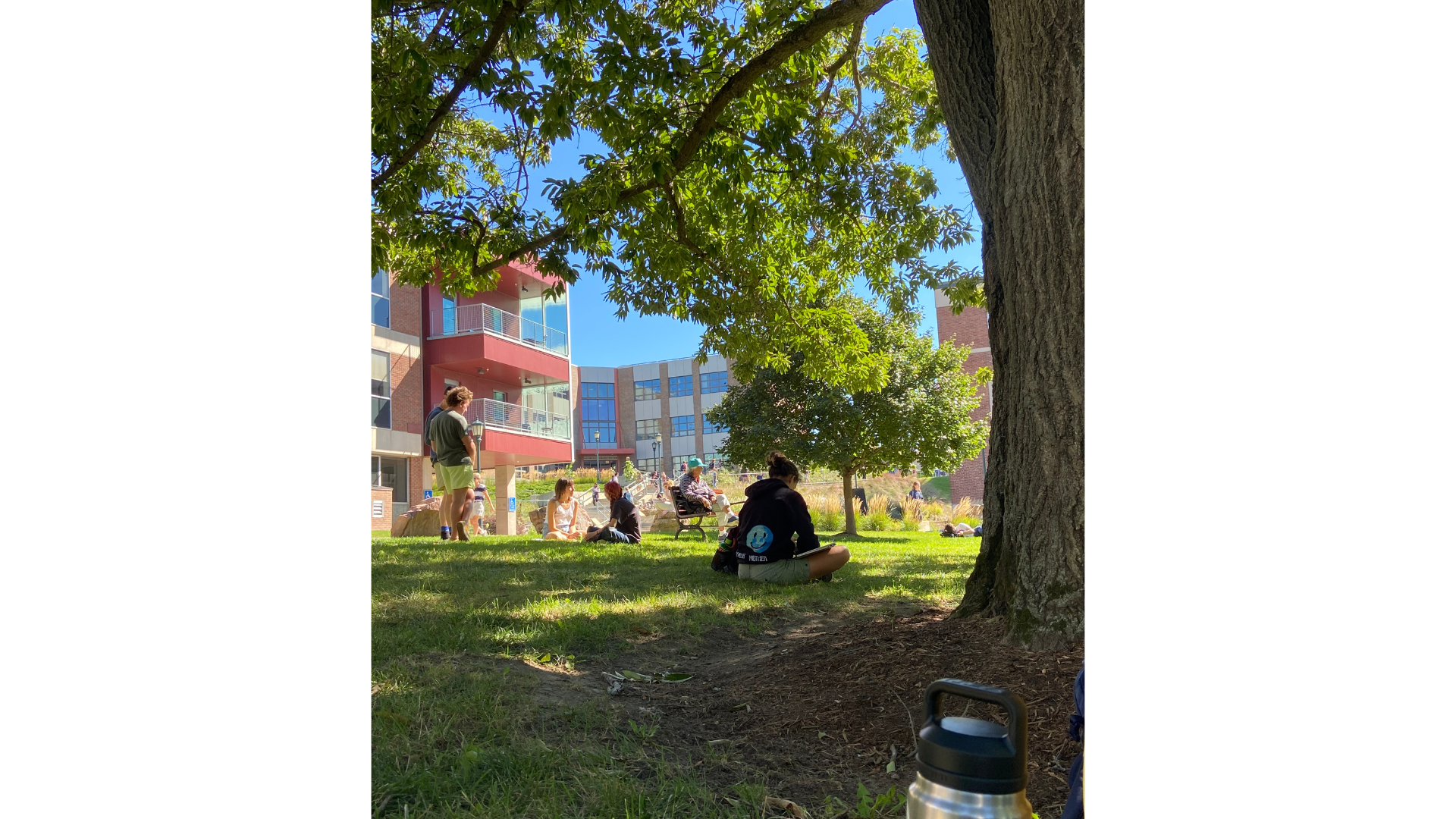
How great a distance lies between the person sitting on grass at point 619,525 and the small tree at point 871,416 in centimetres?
643

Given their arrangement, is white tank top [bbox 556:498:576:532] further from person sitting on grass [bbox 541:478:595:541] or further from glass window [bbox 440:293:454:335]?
glass window [bbox 440:293:454:335]

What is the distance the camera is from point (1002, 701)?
1.02 metres

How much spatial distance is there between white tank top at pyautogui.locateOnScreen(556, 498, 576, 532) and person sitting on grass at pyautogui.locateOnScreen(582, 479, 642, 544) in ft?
6.65

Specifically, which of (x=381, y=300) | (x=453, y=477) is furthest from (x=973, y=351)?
(x=453, y=477)

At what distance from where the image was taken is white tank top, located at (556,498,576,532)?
566 inches

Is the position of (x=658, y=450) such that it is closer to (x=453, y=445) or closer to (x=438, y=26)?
(x=453, y=445)

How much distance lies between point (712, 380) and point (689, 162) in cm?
5046

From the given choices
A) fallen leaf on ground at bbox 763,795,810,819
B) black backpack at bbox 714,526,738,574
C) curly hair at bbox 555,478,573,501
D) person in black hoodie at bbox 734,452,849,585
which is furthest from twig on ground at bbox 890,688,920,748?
curly hair at bbox 555,478,573,501

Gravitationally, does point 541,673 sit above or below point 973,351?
below
